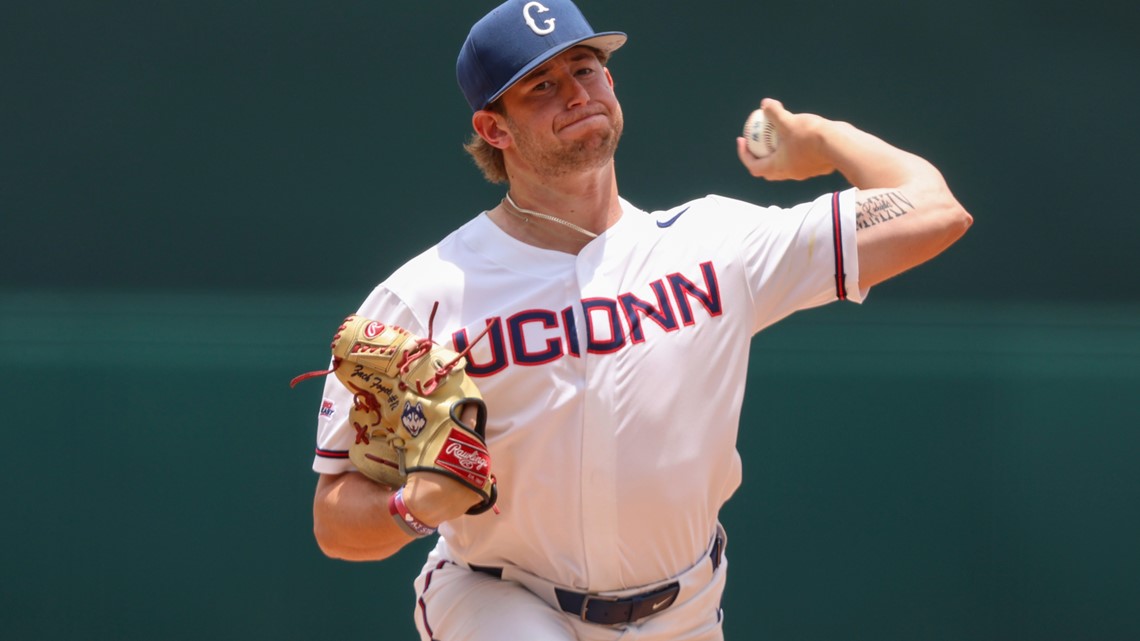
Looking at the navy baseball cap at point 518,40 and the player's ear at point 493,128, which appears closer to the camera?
the navy baseball cap at point 518,40

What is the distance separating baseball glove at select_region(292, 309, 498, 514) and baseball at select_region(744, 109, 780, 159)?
2.52ft

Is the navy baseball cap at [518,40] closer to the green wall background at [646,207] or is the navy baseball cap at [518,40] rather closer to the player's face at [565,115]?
the player's face at [565,115]

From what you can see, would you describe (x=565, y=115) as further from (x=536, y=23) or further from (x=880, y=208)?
(x=880, y=208)

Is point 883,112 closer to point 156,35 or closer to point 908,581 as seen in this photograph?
point 908,581

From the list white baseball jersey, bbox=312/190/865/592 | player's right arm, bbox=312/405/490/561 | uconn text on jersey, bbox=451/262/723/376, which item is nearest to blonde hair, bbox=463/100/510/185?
white baseball jersey, bbox=312/190/865/592

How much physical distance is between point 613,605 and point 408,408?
0.60 metres

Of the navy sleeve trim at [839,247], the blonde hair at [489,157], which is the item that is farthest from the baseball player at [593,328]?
the blonde hair at [489,157]

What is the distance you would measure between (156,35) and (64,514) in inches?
60.5

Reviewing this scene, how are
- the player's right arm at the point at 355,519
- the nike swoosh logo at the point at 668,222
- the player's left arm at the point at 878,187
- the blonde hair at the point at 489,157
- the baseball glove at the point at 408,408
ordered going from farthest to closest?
the blonde hair at the point at 489,157 → the nike swoosh logo at the point at 668,222 → the player's left arm at the point at 878,187 → the player's right arm at the point at 355,519 → the baseball glove at the point at 408,408

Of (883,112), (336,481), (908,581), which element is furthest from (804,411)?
(336,481)

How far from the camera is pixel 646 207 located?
173 inches

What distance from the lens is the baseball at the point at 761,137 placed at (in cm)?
281

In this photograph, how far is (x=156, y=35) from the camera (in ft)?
14.2

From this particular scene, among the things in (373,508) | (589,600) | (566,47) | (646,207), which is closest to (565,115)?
(566,47)
